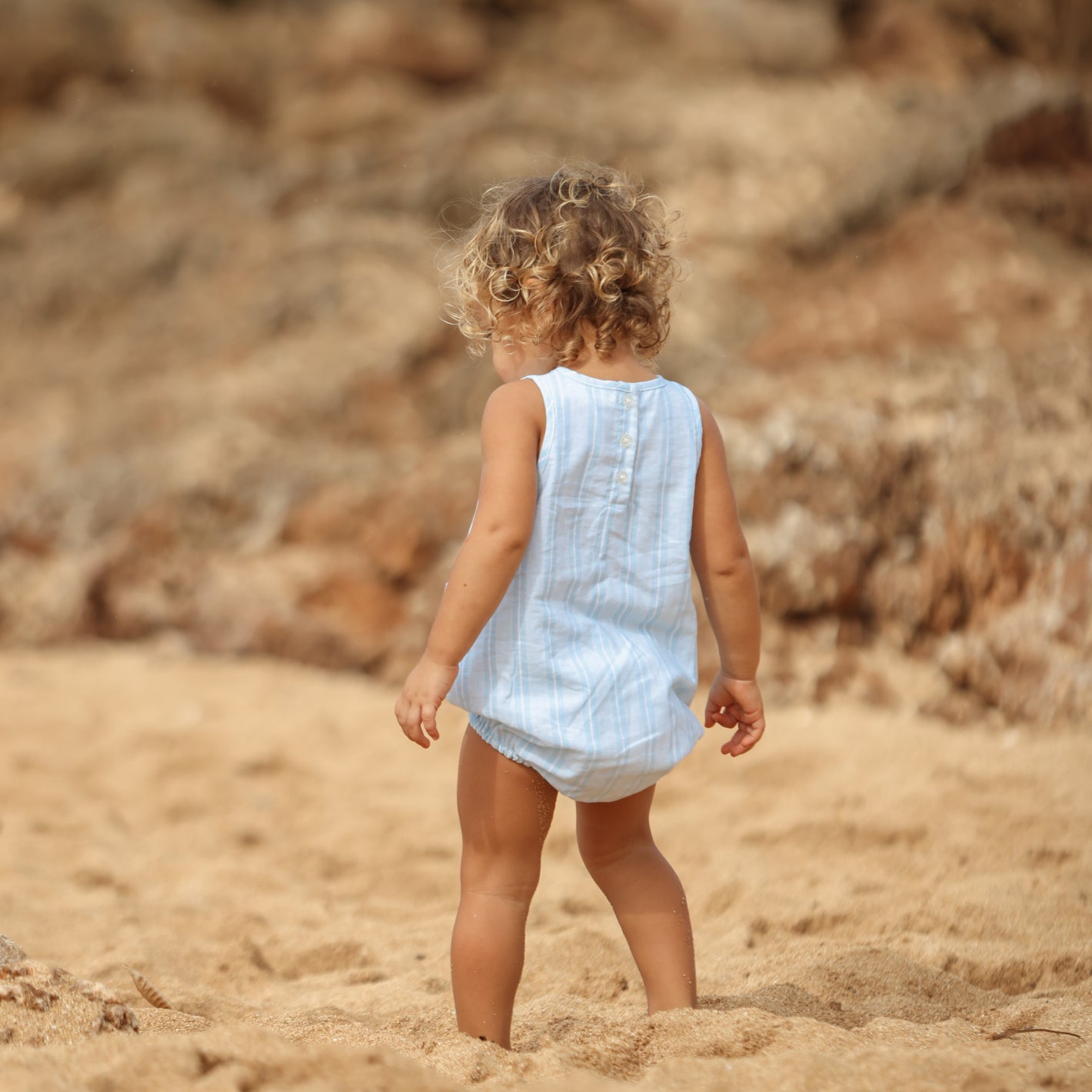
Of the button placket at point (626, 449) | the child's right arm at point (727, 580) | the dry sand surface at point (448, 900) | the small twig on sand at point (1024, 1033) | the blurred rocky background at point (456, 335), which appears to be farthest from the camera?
the blurred rocky background at point (456, 335)

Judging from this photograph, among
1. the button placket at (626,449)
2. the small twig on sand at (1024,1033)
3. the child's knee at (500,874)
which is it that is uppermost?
the button placket at (626,449)

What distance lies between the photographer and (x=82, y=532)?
5.05m

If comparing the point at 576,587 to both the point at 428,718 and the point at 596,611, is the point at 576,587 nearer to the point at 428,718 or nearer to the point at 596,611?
the point at 596,611

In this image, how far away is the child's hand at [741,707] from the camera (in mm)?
2018

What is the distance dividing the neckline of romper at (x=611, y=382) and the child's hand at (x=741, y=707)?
1.68 feet

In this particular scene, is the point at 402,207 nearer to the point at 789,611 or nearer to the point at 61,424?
the point at 61,424

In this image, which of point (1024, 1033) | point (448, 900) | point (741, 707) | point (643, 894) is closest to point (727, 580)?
point (741, 707)

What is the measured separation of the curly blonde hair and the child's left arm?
174mm

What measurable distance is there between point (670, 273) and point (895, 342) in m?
3.11

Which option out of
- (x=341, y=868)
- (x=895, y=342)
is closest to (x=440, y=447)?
(x=895, y=342)

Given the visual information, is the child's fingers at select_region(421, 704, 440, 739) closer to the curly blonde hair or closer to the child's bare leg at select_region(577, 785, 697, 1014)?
the child's bare leg at select_region(577, 785, 697, 1014)

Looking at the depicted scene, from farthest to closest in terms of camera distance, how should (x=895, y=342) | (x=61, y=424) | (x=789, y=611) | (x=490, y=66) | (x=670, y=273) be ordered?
(x=490, y=66)
(x=61, y=424)
(x=895, y=342)
(x=789, y=611)
(x=670, y=273)

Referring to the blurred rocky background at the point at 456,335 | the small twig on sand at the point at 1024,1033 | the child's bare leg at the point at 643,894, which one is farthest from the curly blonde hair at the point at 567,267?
the blurred rocky background at the point at 456,335

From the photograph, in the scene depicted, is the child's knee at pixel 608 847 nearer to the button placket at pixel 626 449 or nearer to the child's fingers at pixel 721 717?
the child's fingers at pixel 721 717
